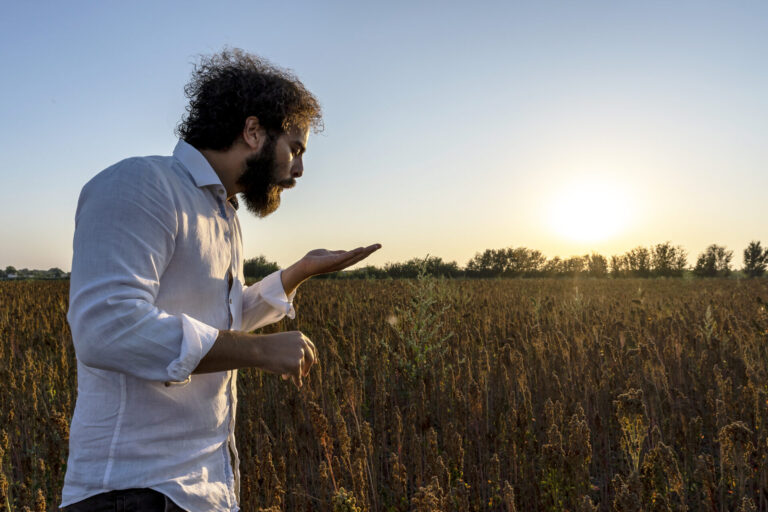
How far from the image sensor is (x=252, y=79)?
196 cm

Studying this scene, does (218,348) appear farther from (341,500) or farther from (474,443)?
(474,443)

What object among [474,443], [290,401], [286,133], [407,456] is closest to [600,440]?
[474,443]

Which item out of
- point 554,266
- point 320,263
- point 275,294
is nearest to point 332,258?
point 320,263

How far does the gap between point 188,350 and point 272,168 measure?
2.69ft

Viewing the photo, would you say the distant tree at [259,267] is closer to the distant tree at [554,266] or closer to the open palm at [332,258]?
the distant tree at [554,266]

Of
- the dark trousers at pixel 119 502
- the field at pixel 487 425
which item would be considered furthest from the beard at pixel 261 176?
the dark trousers at pixel 119 502

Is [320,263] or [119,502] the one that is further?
[320,263]

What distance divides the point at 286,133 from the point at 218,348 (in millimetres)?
924

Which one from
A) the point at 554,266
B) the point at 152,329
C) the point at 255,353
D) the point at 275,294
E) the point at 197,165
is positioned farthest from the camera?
the point at 554,266

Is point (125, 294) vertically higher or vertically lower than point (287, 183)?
lower

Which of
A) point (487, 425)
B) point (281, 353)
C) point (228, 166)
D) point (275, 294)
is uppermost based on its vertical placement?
point (228, 166)

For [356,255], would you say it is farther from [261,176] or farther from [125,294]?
[125,294]

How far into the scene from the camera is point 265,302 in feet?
6.75

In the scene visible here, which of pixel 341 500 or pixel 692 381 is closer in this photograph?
pixel 341 500
